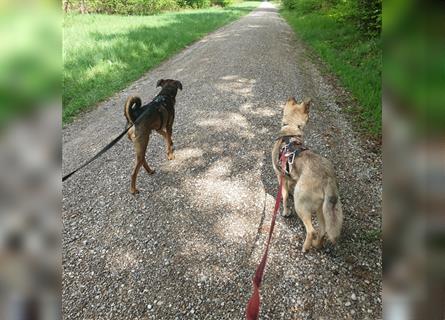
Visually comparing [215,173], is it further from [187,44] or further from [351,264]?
[187,44]

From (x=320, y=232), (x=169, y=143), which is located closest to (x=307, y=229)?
(x=320, y=232)

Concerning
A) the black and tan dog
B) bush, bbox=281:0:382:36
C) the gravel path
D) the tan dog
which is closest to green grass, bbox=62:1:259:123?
the gravel path

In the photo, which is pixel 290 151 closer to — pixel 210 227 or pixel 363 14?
pixel 210 227

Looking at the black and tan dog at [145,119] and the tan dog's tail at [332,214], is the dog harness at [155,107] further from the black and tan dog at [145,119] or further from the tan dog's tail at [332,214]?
the tan dog's tail at [332,214]

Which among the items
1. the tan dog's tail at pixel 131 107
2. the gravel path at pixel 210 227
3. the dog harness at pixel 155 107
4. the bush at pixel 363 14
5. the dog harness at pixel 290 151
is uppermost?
the bush at pixel 363 14

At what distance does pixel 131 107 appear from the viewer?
416 cm

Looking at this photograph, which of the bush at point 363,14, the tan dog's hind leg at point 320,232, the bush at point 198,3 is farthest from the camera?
the bush at point 198,3

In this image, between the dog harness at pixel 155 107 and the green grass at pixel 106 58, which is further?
→ the green grass at pixel 106 58

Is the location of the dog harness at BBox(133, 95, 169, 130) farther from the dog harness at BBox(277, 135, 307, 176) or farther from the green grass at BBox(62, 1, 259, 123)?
the green grass at BBox(62, 1, 259, 123)

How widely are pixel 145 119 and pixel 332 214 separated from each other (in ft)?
9.43

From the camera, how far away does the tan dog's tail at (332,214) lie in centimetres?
295

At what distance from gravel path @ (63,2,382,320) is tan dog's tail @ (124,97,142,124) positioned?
123 centimetres

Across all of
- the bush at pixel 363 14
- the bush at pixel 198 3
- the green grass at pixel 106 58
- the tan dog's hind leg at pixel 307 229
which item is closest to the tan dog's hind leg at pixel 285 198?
the tan dog's hind leg at pixel 307 229

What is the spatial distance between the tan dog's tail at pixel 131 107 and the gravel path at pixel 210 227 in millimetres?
1231
